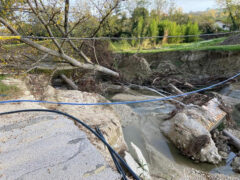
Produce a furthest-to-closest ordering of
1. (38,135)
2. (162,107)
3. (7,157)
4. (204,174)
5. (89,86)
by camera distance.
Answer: (89,86)
(162,107)
(204,174)
(38,135)
(7,157)

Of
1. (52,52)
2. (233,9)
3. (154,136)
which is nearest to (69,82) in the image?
(52,52)

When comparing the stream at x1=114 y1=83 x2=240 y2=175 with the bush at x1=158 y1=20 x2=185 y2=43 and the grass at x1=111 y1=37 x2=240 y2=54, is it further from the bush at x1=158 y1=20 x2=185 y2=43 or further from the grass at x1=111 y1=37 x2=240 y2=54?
the bush at x1=158 y1=20 x2=185 y2=43

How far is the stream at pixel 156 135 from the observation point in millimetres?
3484

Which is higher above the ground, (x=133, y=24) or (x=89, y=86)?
(x=133, y=24)

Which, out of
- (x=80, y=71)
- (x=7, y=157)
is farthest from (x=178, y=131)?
(x=80, y=71)

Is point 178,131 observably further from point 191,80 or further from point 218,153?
point 191,80

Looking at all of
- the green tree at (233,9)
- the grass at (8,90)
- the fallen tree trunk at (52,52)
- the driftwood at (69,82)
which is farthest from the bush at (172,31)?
the grass at (8,90)

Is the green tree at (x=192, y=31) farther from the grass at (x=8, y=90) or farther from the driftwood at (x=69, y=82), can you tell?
the grass at (x=8, y=90)

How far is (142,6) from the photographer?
14516mm

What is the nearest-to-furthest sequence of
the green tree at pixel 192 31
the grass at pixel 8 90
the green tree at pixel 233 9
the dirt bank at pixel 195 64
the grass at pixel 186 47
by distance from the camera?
1. the grass at pixel 8 90
2. the dirt bank at pixel 195 64
3. the grass at pixel 186 47
4. the green tree at pixel 233 9
5. the green tree at pixel 192 31

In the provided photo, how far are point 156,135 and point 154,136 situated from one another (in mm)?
77

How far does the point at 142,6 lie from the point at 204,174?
14508 millimetres

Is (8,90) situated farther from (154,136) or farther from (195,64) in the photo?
(195,64)

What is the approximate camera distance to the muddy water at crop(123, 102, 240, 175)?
11.4 ft
